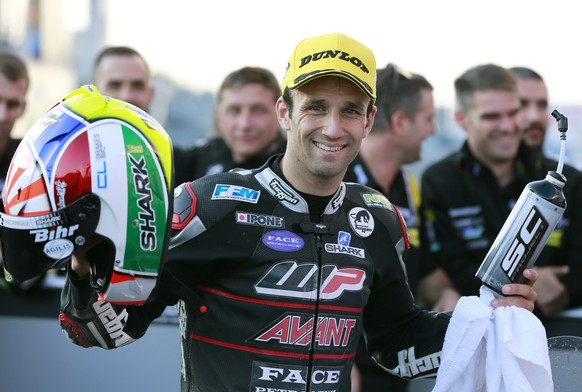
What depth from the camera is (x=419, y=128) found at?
527 centimetres

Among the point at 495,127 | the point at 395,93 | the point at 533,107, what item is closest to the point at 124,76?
the point at 395,93

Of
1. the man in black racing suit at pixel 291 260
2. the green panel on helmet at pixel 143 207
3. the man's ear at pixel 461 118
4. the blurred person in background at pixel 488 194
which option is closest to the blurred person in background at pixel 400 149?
the blurred person in background at pixel 488 194

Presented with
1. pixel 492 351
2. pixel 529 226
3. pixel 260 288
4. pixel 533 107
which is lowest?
pixel 492 351

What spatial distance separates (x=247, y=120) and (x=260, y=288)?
2441mm

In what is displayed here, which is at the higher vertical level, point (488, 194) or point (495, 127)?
point (495, 127)

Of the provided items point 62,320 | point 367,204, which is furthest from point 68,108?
point 367,204

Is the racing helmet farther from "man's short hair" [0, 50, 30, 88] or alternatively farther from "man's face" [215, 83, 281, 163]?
"man's short hair" [0, 50, 30, 88]

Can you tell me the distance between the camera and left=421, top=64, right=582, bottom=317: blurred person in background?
16.5ft

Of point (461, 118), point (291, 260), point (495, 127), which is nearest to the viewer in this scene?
point (291, 260)

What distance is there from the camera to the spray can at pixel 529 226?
2.90 meters

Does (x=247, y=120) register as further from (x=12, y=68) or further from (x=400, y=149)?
(x=12, y=68)

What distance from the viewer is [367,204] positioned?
3.36 m

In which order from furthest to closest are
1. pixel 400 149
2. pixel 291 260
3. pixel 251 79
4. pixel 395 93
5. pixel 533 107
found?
A: pixel 533 107 → pixel 251 79 → pixel 395 93 → pixel 400 149 → pixel 291 260

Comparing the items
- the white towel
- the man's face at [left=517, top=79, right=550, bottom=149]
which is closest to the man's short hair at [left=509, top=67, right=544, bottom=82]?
the man's face at [left=517, top=79, right=550, bottom=149]
